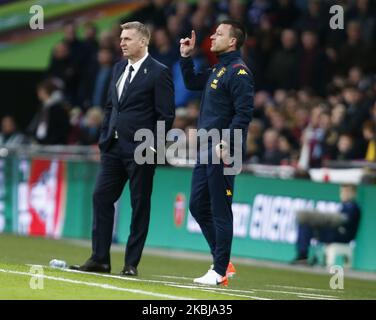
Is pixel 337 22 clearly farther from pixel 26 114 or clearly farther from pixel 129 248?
pixel 129 248

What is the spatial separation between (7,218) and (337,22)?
635cm

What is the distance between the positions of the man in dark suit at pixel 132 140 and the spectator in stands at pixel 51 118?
10.1 meters

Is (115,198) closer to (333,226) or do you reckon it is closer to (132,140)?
(132,140)

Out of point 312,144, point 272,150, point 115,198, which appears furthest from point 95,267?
point 272,150

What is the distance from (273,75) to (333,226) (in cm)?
609

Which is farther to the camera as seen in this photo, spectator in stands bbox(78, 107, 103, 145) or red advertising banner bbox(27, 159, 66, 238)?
spectator in stands bbox(78, 107, 103, 145)

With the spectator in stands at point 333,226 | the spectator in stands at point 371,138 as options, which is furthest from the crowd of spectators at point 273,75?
the spectator in stands at point 333,226

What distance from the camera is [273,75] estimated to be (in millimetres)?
23203

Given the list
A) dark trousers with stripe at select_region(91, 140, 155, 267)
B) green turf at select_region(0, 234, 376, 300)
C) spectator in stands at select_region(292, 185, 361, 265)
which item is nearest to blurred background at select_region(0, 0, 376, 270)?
spectator in stands at select_region(292, 185, 361, 265)

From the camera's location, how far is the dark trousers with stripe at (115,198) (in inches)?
491

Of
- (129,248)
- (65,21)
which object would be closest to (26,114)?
(65,21)

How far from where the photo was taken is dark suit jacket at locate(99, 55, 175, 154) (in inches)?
489

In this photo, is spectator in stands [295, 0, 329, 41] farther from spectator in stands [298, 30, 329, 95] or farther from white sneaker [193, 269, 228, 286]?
Result: white sneaker [193, 269, 228, 286]

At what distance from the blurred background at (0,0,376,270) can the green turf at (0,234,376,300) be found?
1967 millimetres
